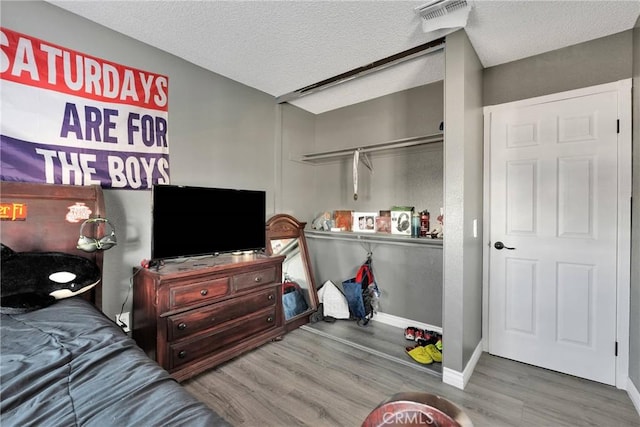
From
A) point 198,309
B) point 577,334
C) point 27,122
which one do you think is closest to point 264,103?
point 27,122

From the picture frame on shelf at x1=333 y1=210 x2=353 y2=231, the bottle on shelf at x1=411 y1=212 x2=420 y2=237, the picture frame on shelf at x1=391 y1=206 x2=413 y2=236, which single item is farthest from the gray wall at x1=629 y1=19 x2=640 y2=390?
the picture frame on shelf at x1=333 y1=210 x2=353 y2=231

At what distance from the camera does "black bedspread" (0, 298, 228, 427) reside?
78 cm

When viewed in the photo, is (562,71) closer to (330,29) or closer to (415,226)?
(415,226)

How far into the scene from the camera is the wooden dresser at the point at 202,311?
1931 millimetres

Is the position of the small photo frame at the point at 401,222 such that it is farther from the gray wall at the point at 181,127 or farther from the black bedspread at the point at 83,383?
the black bedspread at the point at 83,383

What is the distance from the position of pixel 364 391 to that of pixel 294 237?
1.76 metres

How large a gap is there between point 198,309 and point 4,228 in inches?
46.8

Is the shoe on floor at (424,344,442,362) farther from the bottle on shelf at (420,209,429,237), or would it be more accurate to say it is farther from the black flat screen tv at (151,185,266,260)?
the black flat screen tv at (151,185,266,260)

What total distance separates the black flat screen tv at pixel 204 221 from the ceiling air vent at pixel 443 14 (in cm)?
188

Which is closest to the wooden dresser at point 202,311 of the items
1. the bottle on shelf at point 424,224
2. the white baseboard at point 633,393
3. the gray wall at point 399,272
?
the gray wall at point 399,272

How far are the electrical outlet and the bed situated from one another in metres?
0.57

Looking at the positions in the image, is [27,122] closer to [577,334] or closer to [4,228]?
[4,228]

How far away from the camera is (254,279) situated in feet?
8.16

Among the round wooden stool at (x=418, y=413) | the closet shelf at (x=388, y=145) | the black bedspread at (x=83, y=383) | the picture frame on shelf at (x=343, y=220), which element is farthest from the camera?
the picture frame on shelf at (x=343, y=220)
